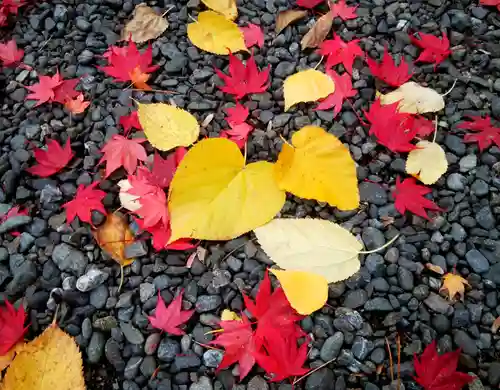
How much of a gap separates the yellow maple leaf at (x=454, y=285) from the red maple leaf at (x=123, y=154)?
93 centimetres

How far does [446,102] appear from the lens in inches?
66.3

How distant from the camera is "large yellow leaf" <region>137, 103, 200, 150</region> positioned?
1.56 metres

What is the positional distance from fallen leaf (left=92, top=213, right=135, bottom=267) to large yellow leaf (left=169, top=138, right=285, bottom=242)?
6.6 inches

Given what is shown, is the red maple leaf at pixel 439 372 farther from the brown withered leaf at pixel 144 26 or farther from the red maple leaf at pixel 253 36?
the brown withered leaf at pixel 144 26

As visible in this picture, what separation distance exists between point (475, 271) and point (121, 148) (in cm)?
108

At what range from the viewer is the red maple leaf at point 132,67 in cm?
173

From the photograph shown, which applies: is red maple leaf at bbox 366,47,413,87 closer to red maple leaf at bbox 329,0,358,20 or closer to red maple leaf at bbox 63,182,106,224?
red maple leaf at bbox 329,0,358,20

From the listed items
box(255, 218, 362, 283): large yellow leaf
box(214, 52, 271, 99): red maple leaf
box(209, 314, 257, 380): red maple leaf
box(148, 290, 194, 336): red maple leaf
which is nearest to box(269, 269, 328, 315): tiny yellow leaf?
box(255, 218, 362, 283): large yellow leaf

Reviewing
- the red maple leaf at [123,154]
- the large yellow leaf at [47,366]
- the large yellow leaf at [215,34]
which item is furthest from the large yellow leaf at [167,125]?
the large yellow leaf at [47,366]

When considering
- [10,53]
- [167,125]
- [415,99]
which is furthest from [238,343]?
[10,53]

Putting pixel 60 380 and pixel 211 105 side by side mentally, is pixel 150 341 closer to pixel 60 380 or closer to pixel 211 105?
pixel 60 380

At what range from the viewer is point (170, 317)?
4.32ft

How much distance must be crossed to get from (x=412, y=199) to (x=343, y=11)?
2.59 feet

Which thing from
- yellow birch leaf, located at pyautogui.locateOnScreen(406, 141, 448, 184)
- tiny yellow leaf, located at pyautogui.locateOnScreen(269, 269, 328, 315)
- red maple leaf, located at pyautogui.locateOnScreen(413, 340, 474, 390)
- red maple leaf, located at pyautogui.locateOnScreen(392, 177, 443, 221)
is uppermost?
yellow birch leaf, located at pyautogui.locateOnScreen(406, 141, 448, 184)
